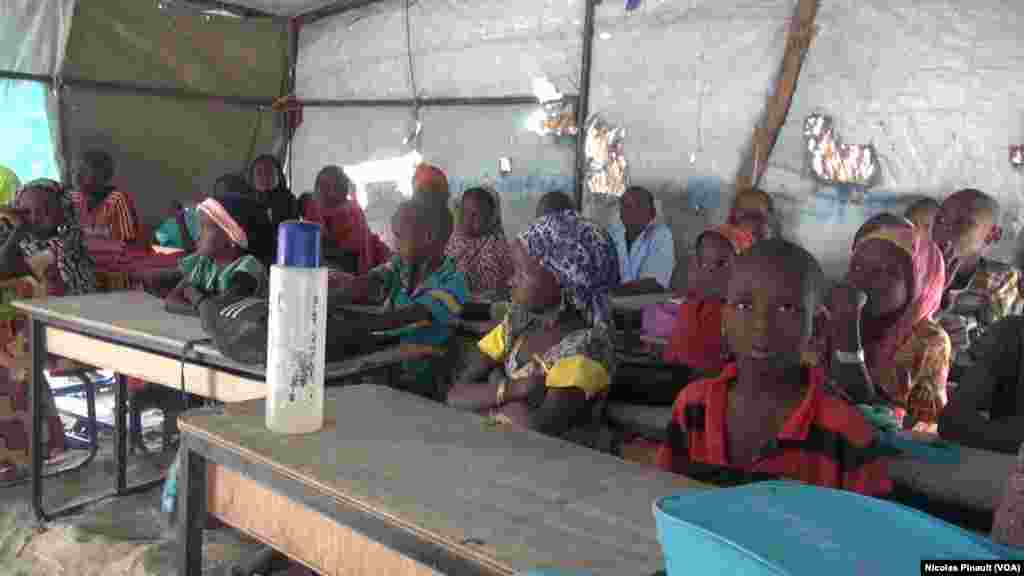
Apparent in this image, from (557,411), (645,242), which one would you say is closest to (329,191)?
(645,242)

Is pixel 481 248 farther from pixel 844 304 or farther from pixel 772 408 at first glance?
pixel 772 408

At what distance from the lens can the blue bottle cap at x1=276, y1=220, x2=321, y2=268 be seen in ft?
4.55

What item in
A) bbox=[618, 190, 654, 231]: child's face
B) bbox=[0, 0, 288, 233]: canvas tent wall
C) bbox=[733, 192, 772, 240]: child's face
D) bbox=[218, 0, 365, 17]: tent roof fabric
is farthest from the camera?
bbox=[218, 0, 365, 17]: tent roof fabric

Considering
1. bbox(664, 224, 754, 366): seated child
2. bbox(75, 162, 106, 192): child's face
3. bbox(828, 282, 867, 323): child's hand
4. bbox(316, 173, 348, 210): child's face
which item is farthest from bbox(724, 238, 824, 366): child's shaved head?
bbox(75, 162, 106, 192): child's face

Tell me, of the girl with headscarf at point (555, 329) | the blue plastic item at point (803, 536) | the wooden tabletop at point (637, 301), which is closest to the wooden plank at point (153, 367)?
the girl with headscarf at point (555, 329)

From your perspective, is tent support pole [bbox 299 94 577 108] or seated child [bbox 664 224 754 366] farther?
tent support pole [bbox 299 94 577 108]

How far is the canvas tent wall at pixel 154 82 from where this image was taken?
21.5 ft

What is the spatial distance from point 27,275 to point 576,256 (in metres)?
2.84

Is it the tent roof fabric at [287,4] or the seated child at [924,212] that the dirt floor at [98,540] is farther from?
the tent roof fabric at [287,4]

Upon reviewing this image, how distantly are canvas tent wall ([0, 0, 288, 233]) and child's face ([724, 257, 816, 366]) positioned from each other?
21.2 feet

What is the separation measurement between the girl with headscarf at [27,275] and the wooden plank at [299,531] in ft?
8.72

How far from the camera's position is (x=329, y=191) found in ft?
18.6

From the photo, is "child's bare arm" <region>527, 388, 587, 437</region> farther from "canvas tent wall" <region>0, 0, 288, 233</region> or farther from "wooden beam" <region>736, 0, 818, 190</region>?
"canvas tent wall" <region>0, 0, 288, 233</region>

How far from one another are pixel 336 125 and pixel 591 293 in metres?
6.24
